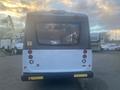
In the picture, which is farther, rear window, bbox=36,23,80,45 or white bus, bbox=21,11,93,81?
rear window, bbox=36,23,80,45

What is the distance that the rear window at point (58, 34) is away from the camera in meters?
12.4

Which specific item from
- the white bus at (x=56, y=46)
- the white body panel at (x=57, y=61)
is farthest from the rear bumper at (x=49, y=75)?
the white body panel at (x=57, y=61)

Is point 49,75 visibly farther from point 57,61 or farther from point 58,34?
point 58,34

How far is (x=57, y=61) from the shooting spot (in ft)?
40.1

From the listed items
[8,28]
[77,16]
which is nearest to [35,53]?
[77,16]

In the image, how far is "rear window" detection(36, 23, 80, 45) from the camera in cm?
1240

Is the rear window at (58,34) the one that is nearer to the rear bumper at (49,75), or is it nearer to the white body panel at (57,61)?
the white body panel at (57,61)

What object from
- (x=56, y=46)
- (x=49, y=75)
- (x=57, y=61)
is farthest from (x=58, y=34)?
(x=49, y=75)

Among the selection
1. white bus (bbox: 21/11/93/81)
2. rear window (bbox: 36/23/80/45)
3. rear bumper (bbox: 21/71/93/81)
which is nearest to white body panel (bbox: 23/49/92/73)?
white bus (bbox: 21/11/93/81)

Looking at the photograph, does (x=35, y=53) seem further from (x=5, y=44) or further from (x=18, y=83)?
(x=5, y=44)

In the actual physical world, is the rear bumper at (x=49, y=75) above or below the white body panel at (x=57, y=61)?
below

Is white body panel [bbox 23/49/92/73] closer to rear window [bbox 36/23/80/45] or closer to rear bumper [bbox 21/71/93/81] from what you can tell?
rear bumper [bbox 21/71/93/81]

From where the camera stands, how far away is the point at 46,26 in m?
12.5

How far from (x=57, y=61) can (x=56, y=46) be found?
1.93ft
